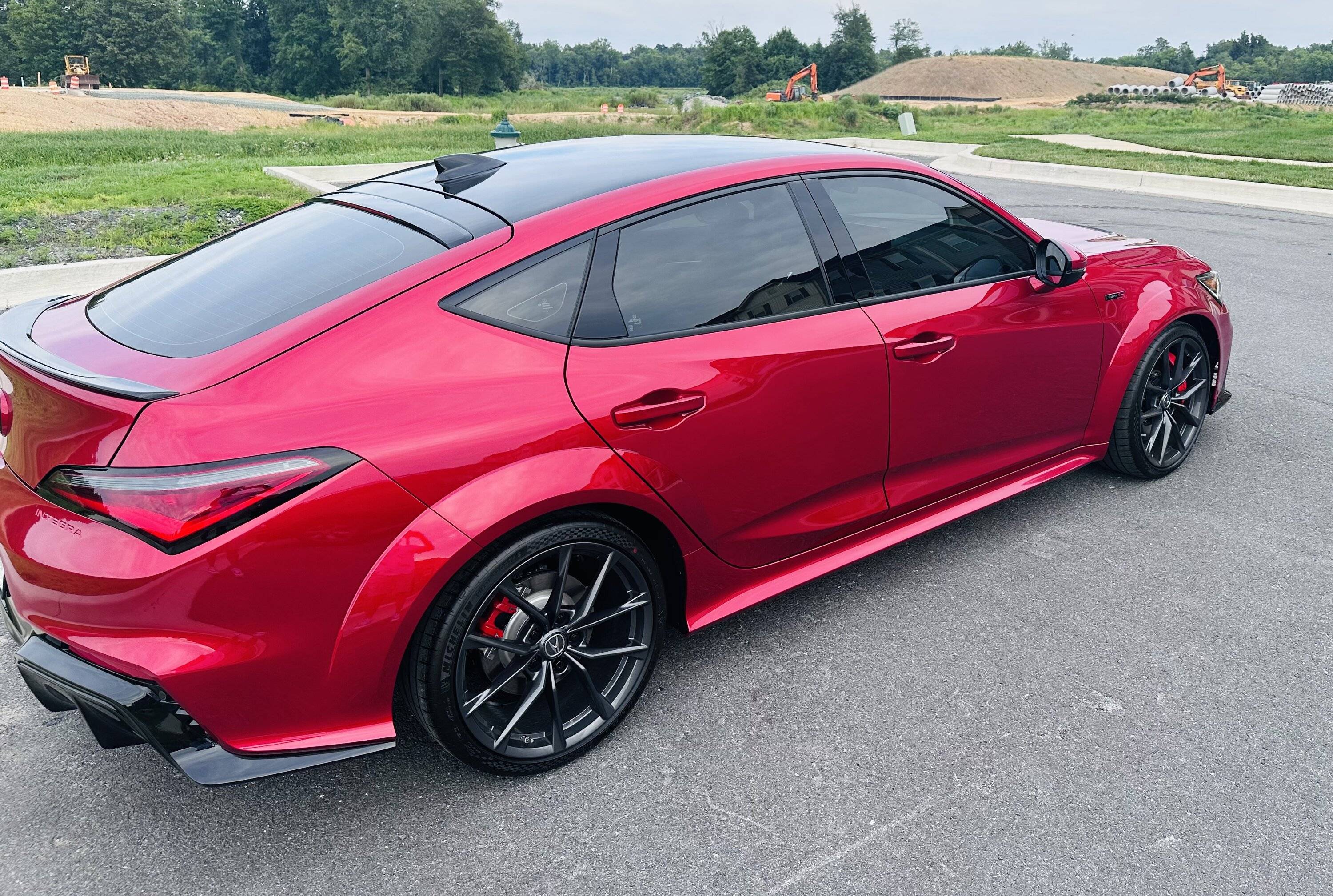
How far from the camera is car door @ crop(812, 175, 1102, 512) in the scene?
10.5 ft

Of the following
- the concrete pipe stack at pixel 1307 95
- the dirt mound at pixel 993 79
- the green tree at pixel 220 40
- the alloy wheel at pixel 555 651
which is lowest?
the alloy wheel at pixel 555 651

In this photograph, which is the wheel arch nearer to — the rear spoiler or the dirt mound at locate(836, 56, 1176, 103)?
the rear spoiler

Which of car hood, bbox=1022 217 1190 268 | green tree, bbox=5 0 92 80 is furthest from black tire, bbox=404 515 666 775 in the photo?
green tree, bbox=5 0 92 80

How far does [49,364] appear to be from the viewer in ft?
7.63

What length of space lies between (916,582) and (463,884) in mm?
2049

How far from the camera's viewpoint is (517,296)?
2.48 metres

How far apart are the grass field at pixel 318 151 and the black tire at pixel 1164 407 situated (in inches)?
322

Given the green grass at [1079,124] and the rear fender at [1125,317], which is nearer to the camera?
the rear fender at [1125,317]

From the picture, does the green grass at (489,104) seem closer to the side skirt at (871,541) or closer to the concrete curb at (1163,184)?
the concrete curb at (1163,184)

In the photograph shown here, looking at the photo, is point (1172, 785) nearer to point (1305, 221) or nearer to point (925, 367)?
point (925, 367)

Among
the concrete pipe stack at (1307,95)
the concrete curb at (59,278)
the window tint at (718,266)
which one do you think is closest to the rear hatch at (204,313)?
the window tint at (718,266)

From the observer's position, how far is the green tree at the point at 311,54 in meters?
104

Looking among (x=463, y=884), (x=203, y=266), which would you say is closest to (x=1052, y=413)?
(x=463, y=884)

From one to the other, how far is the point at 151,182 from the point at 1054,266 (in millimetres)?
12847
